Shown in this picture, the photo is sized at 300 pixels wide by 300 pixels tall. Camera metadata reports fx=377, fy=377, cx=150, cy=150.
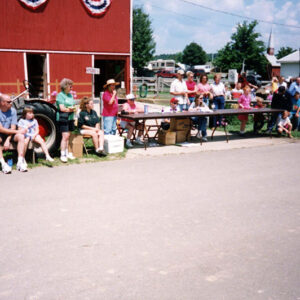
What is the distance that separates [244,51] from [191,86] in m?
38.1

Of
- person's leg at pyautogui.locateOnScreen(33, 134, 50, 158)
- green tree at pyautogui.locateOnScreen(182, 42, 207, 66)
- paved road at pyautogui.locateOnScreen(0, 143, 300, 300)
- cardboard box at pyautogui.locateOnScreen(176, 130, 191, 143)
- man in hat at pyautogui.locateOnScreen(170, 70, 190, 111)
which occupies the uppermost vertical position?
green tree at pyautogui.locateOnScreen(182, 42, 207, 66)

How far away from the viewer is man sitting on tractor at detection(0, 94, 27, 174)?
22.7ft

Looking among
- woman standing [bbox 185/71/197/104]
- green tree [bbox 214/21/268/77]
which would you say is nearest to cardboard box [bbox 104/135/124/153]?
woman standing [bbox 185/71/197/104]

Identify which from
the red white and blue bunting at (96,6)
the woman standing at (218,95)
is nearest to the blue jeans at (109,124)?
the woman standing at (218,95)

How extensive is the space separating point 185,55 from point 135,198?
341 ft

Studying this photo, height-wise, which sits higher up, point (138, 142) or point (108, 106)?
point (108, 106)

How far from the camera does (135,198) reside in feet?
18.2

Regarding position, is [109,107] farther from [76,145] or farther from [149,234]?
[149,234]

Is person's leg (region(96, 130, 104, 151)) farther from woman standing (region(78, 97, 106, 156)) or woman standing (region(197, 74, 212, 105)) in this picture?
woman standing (region(197, 74, 212, 105))

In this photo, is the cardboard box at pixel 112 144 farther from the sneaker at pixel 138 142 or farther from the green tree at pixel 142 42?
the green tree at pixel 142 42

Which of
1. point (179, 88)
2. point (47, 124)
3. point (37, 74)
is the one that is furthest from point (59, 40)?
point (47, 124)

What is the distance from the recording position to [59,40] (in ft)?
55.6

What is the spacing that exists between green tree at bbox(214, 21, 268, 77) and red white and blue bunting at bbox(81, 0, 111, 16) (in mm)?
31333

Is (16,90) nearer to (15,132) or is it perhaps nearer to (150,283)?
(15,132)
